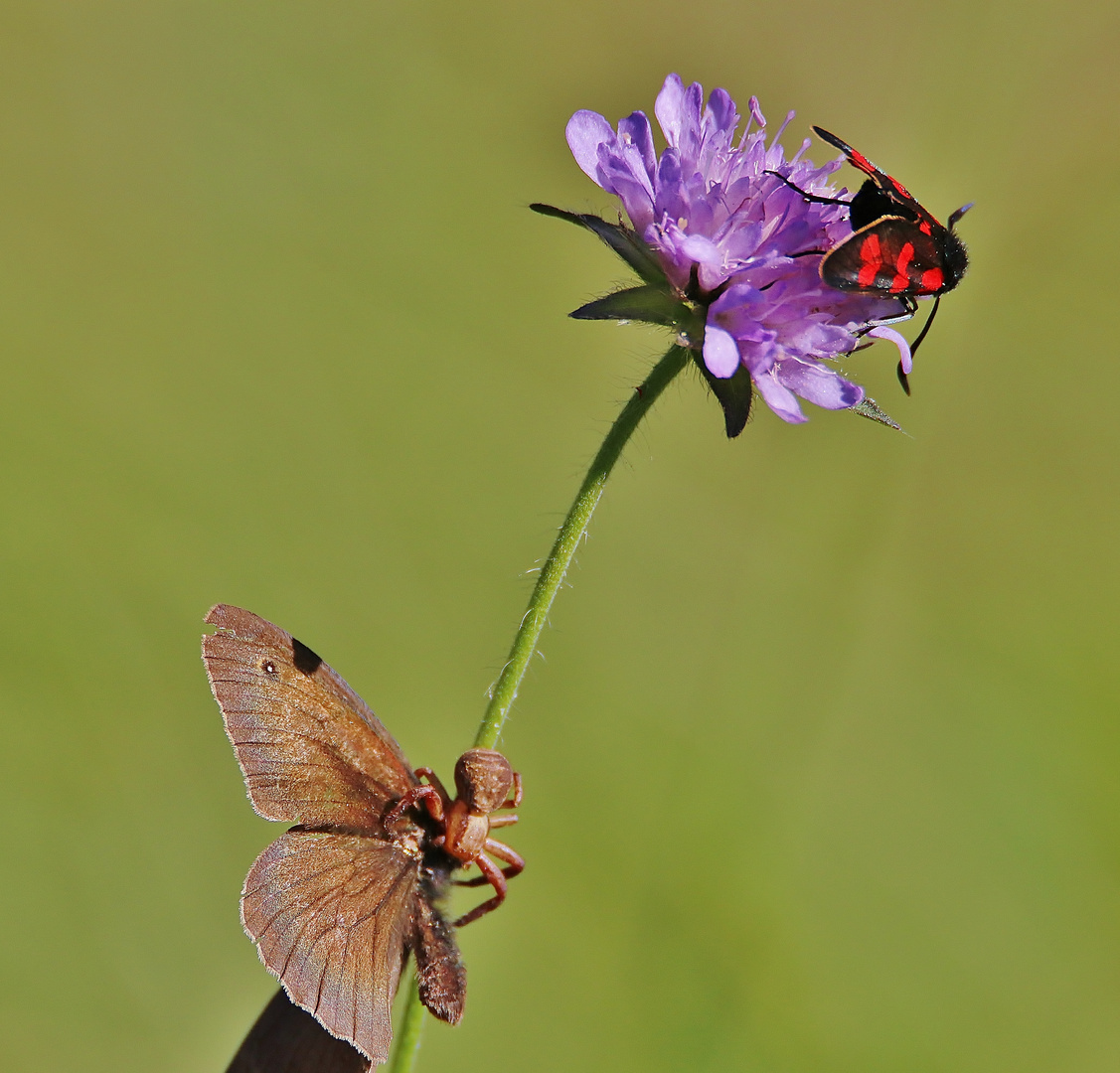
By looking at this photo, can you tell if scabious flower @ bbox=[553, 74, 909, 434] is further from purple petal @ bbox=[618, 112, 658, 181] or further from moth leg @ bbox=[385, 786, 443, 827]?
moth leg @ bbox=[385, 786, 443, 827]

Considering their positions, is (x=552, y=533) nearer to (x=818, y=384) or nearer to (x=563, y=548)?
(x=818, y=384)

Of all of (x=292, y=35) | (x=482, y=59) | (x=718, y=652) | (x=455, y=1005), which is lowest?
(x=455, y=1005)

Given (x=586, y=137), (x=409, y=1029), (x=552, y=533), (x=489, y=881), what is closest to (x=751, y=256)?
(x=586, y=137)

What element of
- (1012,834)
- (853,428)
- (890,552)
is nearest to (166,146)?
(853,428)

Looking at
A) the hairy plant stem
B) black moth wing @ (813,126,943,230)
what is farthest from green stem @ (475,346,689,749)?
black moth wing @ (813,126,943,230)

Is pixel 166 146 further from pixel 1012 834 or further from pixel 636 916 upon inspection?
pixel 1012 834

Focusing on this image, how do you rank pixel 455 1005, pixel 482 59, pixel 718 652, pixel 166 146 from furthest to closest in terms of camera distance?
pixel 482 59, pixel 166 146, pixel 718 652, pixel 455 1005
